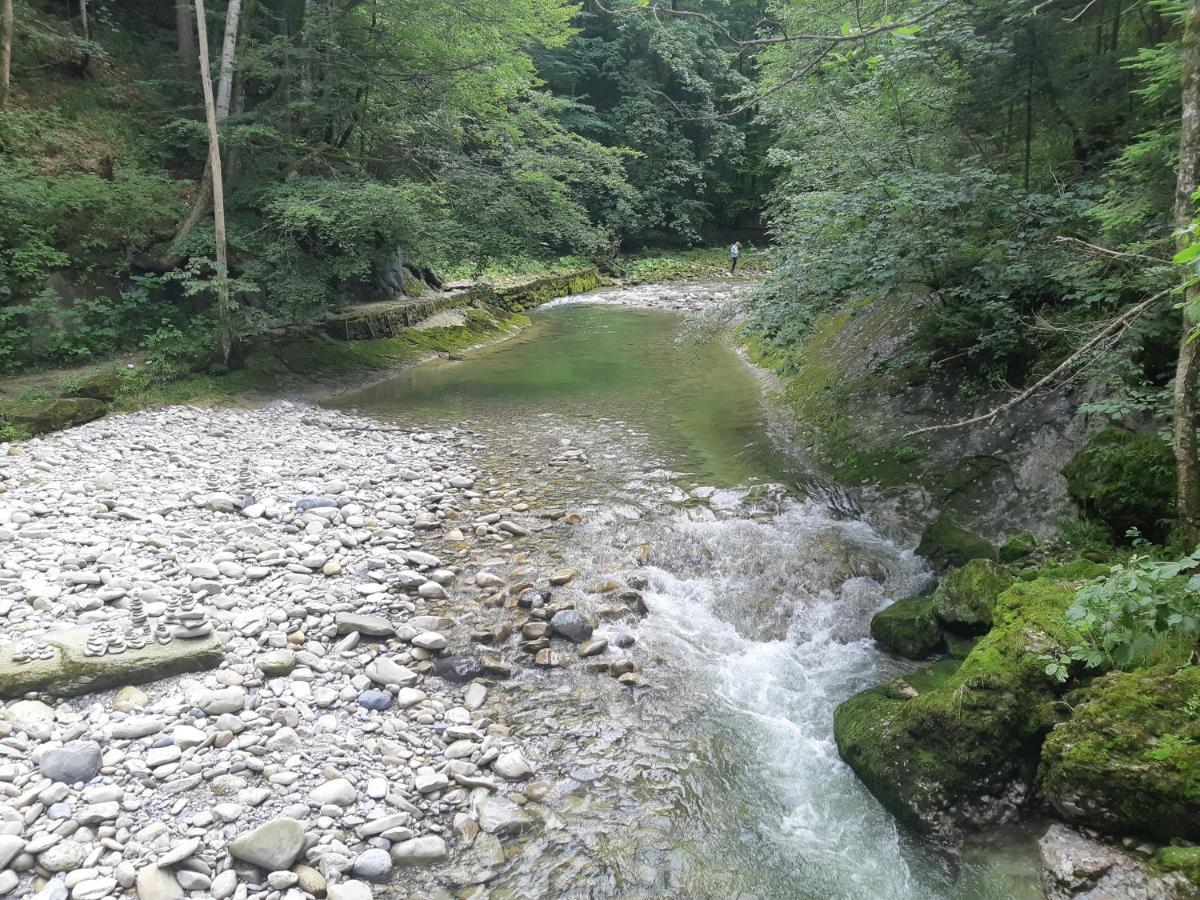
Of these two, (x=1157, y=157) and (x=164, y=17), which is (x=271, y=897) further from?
(x=164, y=17)

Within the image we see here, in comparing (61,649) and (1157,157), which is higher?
(1157,157)

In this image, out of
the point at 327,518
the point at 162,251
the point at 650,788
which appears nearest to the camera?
the point at 650,788

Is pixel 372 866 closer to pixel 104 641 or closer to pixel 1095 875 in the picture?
pixel 104 641

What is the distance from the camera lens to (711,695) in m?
5.49

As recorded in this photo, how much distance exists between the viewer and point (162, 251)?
1219 centimetres

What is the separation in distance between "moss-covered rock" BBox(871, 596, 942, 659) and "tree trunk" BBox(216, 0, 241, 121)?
13.4m

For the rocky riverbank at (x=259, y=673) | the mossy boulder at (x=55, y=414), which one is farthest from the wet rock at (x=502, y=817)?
the mossy boulder at (x=55, y=414)

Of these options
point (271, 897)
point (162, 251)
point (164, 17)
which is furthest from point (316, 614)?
point (164, 17)

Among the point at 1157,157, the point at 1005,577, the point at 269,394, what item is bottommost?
the point at 269,394

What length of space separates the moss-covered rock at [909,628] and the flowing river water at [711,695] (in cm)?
14

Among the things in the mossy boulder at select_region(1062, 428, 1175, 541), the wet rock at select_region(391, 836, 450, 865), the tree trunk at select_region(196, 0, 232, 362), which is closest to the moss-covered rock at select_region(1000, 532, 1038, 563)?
the mossy boulder at select_region(1062, 428, 1175, 541)

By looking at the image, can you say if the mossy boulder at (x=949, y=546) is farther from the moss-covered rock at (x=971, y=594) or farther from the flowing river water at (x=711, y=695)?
the moss-covered rock at (x=971, y=594)

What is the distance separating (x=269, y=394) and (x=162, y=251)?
3079 millimetres

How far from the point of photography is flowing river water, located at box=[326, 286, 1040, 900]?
12.9ft
